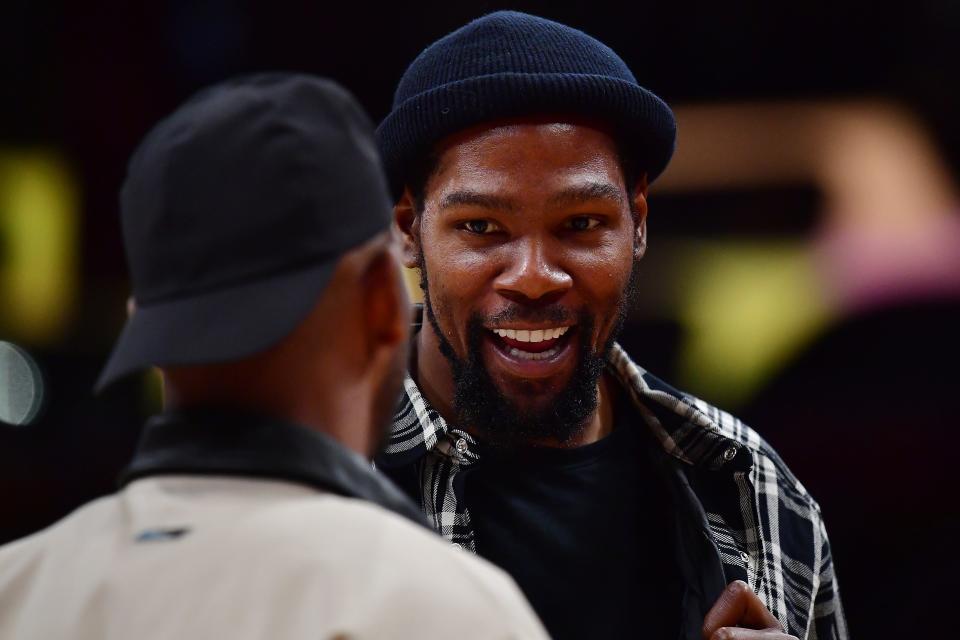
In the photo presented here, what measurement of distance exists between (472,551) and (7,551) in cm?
87

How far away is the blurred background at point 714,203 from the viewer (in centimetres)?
445

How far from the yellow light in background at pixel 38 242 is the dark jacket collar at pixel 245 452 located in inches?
164

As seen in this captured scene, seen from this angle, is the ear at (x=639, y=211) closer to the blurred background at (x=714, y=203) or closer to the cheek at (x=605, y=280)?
the cheek at (x=605, y=280)

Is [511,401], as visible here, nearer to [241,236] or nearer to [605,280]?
[605,280]

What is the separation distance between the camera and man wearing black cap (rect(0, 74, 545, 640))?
100 cm

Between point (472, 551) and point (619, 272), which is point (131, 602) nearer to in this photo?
point (472, 551)

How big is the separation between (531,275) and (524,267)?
18 millimetres

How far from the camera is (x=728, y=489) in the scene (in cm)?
219

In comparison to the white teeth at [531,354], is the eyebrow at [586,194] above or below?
above

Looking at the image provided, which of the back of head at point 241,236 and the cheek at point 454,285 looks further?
the cheek at point 454,285

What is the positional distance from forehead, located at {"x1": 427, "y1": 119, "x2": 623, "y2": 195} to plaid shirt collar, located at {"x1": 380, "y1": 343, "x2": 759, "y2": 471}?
0.36 m

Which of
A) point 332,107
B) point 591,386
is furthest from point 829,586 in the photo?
point 332,107

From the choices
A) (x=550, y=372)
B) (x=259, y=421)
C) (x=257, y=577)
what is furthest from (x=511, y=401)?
(x=257, y=577)

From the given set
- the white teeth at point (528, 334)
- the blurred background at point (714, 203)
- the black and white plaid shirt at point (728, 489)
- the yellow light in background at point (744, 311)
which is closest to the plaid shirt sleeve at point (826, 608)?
the black and white plaid shirt at point (728, 489)
